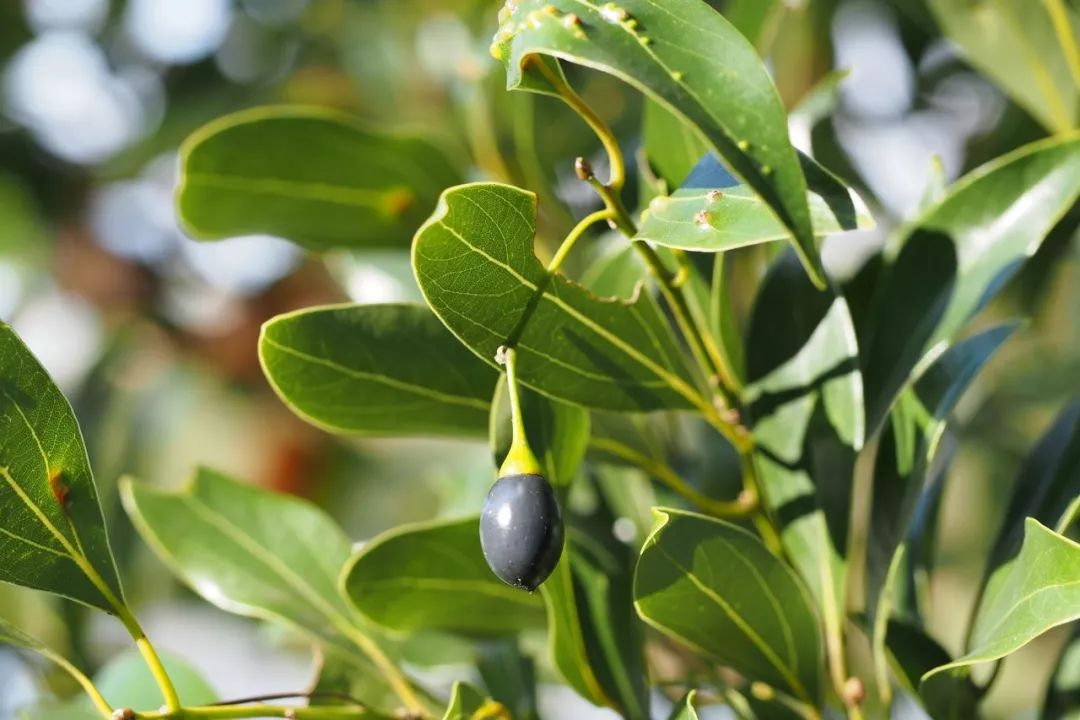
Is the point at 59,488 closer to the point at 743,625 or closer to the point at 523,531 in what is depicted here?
the point at 523,531

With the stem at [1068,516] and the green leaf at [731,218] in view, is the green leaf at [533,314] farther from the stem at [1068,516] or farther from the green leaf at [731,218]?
the stem at [1068,516]

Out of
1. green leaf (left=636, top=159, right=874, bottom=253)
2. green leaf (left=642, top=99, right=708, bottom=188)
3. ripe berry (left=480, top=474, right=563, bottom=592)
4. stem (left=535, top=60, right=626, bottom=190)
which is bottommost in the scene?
ripe berry (left=480, top=474, right=563, bottom=592)

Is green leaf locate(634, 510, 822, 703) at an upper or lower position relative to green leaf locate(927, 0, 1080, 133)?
lower

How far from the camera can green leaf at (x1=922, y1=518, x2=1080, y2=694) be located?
1.55 feet

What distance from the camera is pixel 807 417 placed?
0.64 m

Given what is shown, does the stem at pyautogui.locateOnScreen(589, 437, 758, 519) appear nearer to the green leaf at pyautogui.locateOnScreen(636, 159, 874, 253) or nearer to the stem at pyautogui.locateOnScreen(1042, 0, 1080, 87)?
the green leaf at pyautogui.locateOnScreen(636, 159, 874, 253)

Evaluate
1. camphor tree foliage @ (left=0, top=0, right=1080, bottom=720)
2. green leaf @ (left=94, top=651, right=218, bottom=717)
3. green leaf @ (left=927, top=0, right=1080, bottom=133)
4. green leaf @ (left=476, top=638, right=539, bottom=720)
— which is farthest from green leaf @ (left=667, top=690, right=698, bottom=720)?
green leaf @ (left=927, top=0, right=1080, bottom=133)

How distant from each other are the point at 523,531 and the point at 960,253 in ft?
1.08

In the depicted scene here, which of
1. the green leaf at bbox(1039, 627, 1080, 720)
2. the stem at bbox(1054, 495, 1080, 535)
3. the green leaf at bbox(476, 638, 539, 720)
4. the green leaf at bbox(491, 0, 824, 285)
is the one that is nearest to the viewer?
the green leaf at bbox(491, 0, 824, 285)

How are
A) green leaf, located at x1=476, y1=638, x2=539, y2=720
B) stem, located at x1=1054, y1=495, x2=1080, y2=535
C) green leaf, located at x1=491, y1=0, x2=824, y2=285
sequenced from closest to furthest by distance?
green leaf, located at x1=491, y1=0, x2=824, y2=285
stem, located at x1=1054, y1=495, x2=1080, y2=535
green leaf, located at x1=476, y1=638, x2=539, y2=720

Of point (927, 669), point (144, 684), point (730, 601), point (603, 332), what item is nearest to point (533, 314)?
point (603, 332)

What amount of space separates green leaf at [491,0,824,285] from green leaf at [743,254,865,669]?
19 cm

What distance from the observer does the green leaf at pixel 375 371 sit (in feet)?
1.90

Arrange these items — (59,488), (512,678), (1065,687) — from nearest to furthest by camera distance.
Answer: (59,488) < (1065,687) < (512,678)
